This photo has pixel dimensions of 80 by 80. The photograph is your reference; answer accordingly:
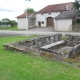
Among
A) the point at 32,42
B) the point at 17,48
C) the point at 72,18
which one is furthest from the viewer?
the point at 72,18

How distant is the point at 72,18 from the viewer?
3041 cm

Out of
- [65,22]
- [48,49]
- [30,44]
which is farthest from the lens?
[65,22]

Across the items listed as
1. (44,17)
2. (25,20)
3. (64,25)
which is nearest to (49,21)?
(44,17)

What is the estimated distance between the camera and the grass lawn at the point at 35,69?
5005 mm

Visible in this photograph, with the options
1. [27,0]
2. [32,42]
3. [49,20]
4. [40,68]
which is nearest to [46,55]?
[40,68]

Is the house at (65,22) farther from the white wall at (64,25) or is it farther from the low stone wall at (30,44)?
the low stone wall at (30,44)

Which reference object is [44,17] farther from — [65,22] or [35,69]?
[35,69]

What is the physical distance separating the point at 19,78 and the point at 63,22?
2767 cm

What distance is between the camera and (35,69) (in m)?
5.68

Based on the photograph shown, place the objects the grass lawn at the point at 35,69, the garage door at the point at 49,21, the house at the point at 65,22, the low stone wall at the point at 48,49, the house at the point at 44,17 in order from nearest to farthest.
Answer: the grass lawn at the point at 35,69
the low stone wall at the point at 48,49
the house at the point at 65,22
the house at the point at 44,17
the garage door at the point at 49,21

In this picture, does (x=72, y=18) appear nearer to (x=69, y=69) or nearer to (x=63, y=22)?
(x=63, y=22)

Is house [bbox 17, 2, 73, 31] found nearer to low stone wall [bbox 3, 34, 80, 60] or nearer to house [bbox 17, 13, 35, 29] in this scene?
house [bbox 17, 13, 35, 29]

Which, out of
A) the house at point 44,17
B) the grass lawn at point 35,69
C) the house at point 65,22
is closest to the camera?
the grass lawn at point 35,69

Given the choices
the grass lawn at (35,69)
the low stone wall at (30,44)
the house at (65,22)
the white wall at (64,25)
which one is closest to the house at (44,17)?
the house at (65,22)
